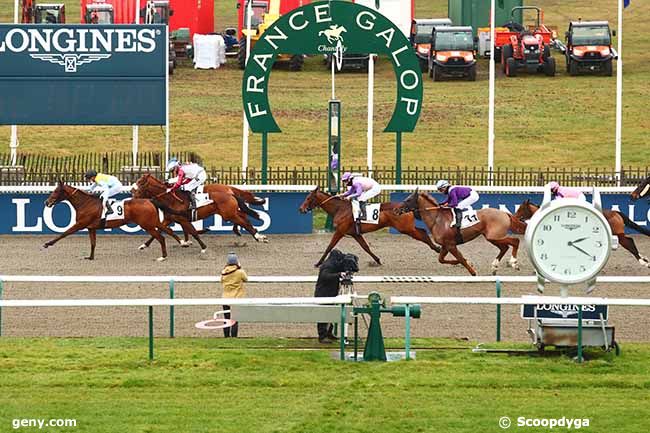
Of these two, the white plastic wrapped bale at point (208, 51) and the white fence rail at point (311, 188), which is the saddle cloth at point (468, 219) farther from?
the white plastic wrapped bale at point (208, 51)

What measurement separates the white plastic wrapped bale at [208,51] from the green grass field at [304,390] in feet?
97.9

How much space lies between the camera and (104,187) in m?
24.5

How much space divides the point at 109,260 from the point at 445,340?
29.0 ft

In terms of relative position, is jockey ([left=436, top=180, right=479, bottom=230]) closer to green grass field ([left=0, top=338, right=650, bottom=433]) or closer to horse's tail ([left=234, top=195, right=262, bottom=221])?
horse's tail ([left=234, top=195, right=262, bottom=221])

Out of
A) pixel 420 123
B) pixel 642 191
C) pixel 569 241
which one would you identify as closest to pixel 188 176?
pixel 642 191

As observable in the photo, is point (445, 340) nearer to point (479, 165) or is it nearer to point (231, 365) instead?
point (231, 365)

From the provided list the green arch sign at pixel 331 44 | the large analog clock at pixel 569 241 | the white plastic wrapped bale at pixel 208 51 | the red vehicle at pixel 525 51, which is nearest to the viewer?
the large analog clock at pixel 569 241

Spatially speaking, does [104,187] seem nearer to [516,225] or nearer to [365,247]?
[365,247]

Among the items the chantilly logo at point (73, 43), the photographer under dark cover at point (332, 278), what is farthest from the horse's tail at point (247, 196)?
the photographer under dark cover at point (332, 278)

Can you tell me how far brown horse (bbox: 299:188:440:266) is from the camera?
23.9 meters

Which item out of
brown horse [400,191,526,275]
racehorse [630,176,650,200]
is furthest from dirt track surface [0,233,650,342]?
racehorse [630,176,650,200]

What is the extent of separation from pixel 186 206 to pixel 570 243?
35.8ft

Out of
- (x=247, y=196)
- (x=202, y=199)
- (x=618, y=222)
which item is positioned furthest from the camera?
(x=247, y=196)

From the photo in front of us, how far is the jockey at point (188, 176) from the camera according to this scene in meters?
24.9
